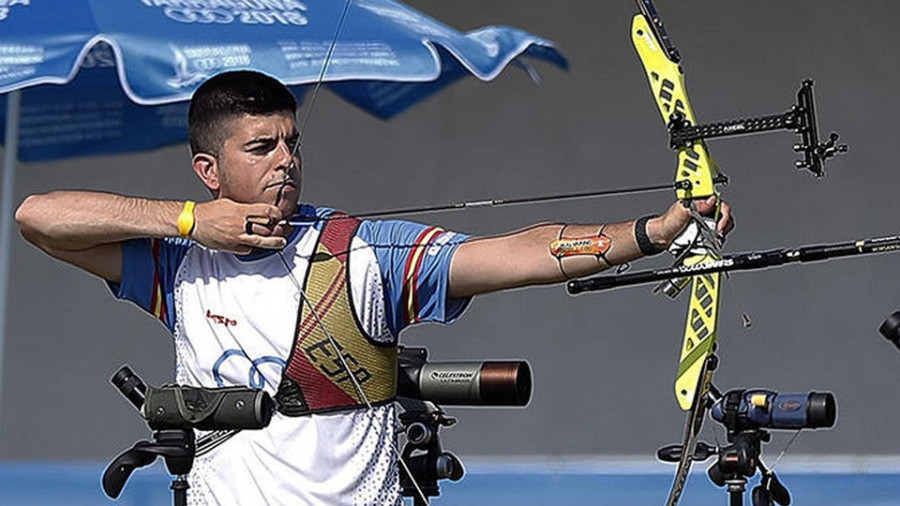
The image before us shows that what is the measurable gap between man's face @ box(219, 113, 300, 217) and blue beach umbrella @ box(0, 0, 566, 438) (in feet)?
4.65

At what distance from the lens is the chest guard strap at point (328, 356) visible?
2.21 m

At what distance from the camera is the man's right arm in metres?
2.20

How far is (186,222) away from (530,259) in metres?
0.47

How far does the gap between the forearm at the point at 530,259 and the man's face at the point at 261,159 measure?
26cm

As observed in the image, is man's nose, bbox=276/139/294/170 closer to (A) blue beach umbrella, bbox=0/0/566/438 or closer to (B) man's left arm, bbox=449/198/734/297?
(B) man's left arm, bbox=449/198/734/297

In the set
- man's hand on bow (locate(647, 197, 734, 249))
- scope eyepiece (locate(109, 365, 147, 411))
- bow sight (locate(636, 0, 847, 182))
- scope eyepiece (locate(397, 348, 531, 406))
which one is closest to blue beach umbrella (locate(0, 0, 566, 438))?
scope eyepiece (locate(397, 348, 531, 406))

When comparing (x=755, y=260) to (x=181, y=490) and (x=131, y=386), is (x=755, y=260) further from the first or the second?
(x=131, y=386)

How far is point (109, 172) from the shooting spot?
7.39 metres

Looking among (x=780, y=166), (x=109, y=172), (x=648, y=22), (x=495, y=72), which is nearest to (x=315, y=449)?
(x=648, y=22)

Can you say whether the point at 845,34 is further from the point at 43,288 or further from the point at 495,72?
the point at 43,288

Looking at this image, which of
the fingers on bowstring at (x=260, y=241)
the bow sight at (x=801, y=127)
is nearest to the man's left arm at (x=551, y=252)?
the bow sight at (x=801, y=127)

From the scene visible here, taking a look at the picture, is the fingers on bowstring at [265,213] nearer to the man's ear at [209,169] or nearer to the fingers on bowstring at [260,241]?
the fingers on bowstring at [260,241]

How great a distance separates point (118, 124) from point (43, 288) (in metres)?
2.80

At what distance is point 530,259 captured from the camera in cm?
217
